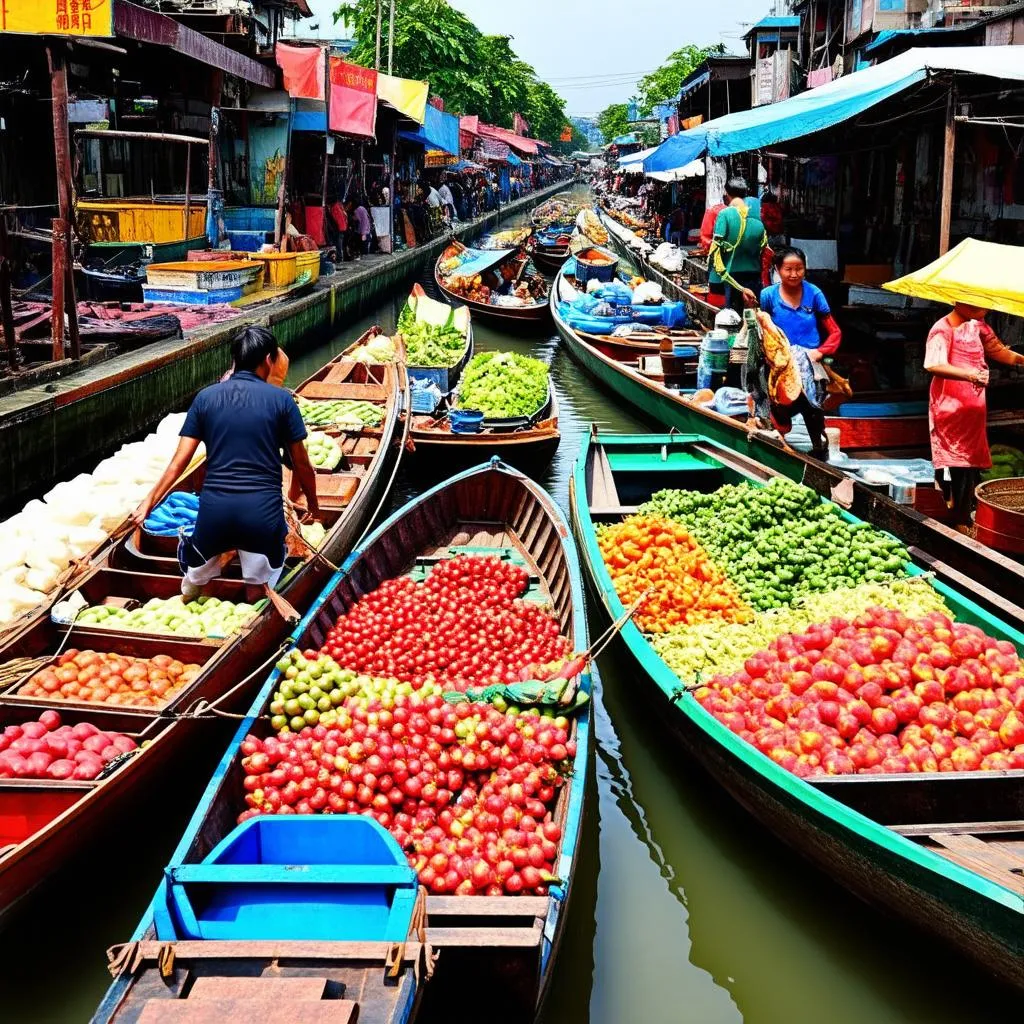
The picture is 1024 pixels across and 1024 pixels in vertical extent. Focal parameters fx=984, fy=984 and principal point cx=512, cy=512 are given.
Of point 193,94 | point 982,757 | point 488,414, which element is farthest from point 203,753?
point 193,94

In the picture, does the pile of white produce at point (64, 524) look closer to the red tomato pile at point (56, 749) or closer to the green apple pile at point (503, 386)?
the red tomato pile at point (56, 749)

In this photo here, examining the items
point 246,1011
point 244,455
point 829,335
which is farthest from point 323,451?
point 246,1011

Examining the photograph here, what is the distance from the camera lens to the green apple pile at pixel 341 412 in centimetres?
932

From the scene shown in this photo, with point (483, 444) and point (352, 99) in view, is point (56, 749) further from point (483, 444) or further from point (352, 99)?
point (352, 99)

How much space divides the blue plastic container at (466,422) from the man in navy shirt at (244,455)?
14.1 ft

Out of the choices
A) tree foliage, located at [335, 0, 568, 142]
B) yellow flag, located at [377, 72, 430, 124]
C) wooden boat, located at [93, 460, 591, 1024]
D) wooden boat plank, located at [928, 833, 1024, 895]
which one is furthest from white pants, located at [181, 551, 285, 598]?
tree foliage, located at [335, 0, 568, 142]

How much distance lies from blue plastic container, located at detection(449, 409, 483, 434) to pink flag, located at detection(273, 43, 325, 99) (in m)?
Result: 14.0

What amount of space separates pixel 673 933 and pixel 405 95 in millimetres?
25342

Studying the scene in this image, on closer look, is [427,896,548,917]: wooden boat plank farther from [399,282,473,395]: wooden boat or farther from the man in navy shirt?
[399,282,473,395]: wooden boat

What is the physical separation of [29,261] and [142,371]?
264 inches

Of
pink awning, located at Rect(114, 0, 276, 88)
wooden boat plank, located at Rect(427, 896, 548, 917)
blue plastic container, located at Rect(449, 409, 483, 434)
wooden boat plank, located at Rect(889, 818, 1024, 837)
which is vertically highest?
pink awning, located at Rect(114, 0, 276, 88)

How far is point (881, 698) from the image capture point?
439cm

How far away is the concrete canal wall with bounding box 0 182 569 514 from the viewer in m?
8.45

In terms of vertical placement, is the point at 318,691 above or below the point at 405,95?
below
